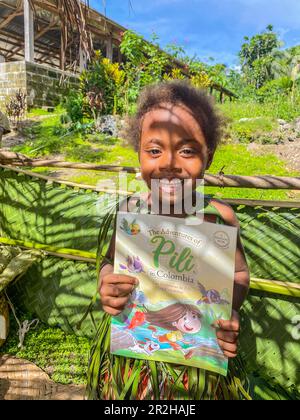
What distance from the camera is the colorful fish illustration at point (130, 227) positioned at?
2.87 ft

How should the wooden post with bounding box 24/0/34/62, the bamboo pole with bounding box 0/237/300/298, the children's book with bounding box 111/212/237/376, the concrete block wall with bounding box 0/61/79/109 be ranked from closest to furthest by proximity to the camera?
the children's book with bounding box 111/212/237/376 < the bamboo pole with bounding box 0/237/300/298 < the concrete block wall with bounding box 0/61/79/109 < the wooden post with bounding box 24/0/34/62

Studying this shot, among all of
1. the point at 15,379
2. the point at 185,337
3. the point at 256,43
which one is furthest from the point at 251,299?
the point at 256,43

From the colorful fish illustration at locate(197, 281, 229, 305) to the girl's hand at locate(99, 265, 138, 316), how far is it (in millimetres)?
176

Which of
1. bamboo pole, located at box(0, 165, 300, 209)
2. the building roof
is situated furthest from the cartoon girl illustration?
the building roof

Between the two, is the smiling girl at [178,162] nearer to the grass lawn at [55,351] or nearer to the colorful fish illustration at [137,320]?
the colorful fish illustration at [137,320]

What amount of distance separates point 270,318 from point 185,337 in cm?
58

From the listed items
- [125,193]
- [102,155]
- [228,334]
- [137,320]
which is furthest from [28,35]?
[228,334]

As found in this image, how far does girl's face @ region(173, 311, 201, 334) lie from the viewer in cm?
86

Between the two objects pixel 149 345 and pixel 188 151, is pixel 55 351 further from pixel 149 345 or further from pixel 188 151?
pixel 188 151

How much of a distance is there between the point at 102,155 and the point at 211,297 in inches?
209

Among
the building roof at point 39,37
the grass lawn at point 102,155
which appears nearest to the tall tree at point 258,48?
the building roof at point 39,37

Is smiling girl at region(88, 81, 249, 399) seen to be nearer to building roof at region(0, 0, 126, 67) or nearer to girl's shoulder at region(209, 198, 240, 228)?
girl's shoulder at region(209, 198, 240, 228)

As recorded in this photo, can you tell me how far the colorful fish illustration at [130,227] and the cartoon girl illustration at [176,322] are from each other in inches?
8.5

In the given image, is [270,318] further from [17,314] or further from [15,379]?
[17,314]
